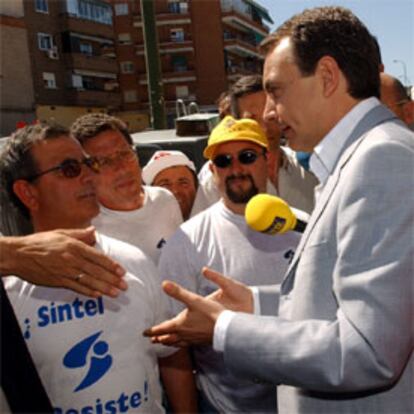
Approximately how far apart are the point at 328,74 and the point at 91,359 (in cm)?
147

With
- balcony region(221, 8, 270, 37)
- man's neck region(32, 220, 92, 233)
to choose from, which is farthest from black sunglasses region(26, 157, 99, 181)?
balcony region(221, 8, 270, 37)

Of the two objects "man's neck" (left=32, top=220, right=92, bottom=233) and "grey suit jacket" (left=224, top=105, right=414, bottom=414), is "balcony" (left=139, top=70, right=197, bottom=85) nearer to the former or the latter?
"man's neck" (left=32, top=220, right=92, bottom=233)

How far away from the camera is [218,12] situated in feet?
169

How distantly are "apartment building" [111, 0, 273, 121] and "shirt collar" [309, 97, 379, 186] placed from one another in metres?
49.0

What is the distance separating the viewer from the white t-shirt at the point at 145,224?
356cm

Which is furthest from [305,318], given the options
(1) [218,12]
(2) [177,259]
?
(1) [218,12]

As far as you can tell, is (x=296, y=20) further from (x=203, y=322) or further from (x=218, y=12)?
(x=218, y=12)

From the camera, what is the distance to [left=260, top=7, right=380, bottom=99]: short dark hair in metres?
1.98

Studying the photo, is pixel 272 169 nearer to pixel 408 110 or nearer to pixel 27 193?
pixel 408 110

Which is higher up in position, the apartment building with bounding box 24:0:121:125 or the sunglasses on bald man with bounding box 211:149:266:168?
the apartment building with bounding box 24:0:121:125

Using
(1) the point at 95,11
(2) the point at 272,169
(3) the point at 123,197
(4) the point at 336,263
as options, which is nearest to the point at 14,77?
(1) the point at 95,11

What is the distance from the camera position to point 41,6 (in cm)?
4003

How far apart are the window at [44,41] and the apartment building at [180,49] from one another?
1159 cm

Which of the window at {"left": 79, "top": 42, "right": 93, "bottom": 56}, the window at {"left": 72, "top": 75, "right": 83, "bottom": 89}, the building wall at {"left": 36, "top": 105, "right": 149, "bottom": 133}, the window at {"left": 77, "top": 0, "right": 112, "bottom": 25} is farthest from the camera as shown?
the window at {"left": 79, "top": 42, "right": 93, "bottom": 56}
